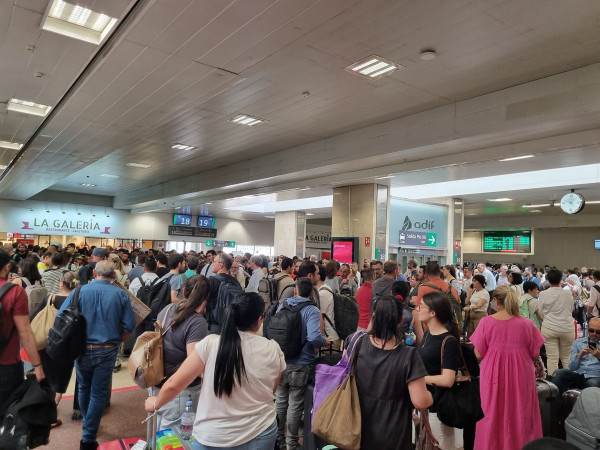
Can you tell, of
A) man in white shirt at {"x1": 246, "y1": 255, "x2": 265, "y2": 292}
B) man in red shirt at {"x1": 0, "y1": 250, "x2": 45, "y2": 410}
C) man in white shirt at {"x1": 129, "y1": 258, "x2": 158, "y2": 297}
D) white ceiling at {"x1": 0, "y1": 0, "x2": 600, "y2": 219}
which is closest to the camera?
man in red shirt at {"x1": 0, "y1": 250, "x2": 45, "y2": 410}

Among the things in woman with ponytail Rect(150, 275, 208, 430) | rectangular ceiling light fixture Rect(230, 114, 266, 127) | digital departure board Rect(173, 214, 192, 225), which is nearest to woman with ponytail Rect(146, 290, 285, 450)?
woman with ponytail Rect(150, 275, 208, 430)

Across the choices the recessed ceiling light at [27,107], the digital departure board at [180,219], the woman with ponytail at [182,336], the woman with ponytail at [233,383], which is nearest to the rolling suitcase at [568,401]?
the woman with ponytail at [233,383]

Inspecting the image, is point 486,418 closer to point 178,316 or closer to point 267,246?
point 178,316

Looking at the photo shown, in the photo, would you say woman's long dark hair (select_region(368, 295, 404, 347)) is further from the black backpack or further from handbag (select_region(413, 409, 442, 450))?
the black backpack

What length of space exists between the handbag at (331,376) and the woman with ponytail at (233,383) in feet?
1.55

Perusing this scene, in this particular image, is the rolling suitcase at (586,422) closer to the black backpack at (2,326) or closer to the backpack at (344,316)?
the backpack at (344,316)

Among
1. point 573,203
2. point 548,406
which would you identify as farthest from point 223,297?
point 573,203

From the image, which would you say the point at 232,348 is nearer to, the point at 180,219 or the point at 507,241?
the point at 180,219

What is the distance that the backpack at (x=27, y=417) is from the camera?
2.57 metres

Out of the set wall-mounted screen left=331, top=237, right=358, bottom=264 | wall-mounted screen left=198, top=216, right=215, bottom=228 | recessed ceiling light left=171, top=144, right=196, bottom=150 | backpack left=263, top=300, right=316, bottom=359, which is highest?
recessed ceiling light left=171, top=144, right=196, bottom=150

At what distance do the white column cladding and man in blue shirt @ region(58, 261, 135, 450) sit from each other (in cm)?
1594

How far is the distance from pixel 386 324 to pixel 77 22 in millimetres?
4725

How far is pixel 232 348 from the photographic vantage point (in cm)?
201

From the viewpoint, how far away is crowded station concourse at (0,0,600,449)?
2857 mm
